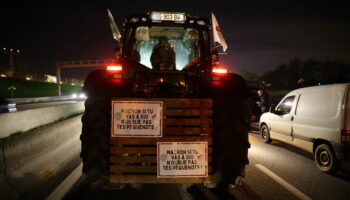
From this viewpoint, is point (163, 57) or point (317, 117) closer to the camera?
point (163, 57)

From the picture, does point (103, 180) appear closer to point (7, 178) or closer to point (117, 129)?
point (117, 129)

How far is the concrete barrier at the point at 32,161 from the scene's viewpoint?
400 cm

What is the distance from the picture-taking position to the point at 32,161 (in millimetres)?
4820

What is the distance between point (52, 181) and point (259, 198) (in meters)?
3.58

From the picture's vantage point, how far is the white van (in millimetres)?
6098

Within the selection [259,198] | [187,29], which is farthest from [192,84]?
[259,198]

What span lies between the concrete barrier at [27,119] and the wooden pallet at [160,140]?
10.4 feet

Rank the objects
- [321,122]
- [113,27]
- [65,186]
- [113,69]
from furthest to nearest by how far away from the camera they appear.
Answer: [113,27] → [321,122] → [65,186] → [113,69]

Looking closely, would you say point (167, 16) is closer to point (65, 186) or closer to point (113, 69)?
point (113, 69)

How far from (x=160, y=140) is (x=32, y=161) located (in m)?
2.61

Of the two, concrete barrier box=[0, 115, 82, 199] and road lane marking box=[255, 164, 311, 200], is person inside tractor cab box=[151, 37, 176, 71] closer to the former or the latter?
concrete barrier box=[0, 115, 82, 199]

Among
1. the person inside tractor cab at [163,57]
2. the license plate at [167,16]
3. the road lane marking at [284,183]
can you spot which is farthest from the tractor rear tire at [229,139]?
the license plate at [167,16]

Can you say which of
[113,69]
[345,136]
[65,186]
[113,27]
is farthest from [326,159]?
[113,27]

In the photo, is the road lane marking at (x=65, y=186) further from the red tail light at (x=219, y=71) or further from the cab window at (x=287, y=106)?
the cab window at (x=287, y=106)
